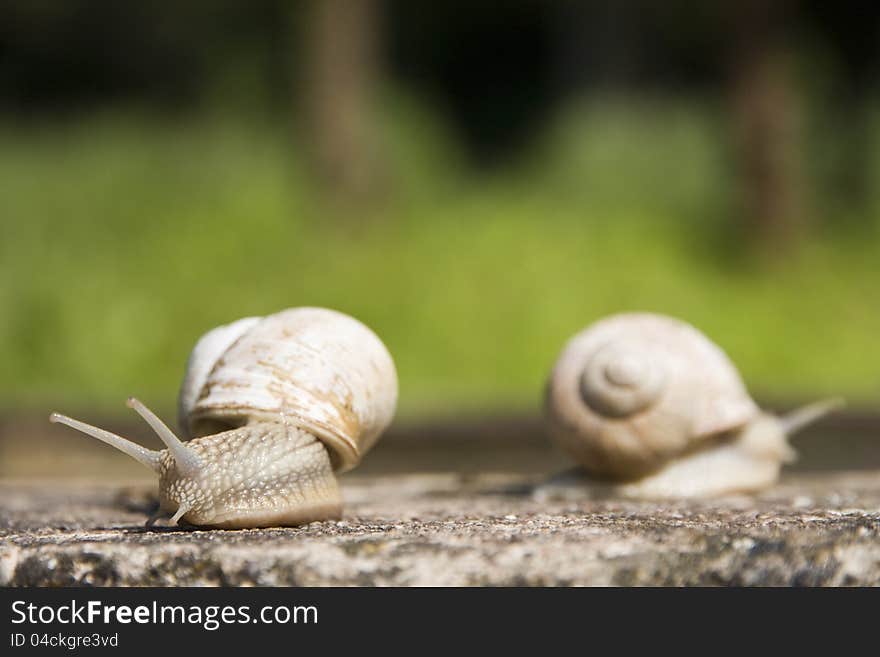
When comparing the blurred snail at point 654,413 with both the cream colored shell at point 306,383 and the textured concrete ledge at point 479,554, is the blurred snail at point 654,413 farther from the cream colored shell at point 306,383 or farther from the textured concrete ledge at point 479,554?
the textured concrete ledge at point 479,554

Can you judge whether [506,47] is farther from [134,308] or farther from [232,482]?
[232,482]

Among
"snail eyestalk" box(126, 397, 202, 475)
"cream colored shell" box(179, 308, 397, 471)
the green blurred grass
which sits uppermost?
the green blurred grass

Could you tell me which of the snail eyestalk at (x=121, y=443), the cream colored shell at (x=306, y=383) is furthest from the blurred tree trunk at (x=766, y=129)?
the snail eyestalk at (x=121, y=443)

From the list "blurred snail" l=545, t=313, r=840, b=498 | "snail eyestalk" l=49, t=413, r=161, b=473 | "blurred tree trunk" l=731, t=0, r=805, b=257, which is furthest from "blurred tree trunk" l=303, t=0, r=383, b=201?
"snail eyestalk" l=49, t=413, r=161, b=473

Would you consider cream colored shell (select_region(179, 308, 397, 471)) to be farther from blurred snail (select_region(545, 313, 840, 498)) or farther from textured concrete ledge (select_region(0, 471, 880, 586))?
blurred snail (select_region(545, 313, 840, 498))
